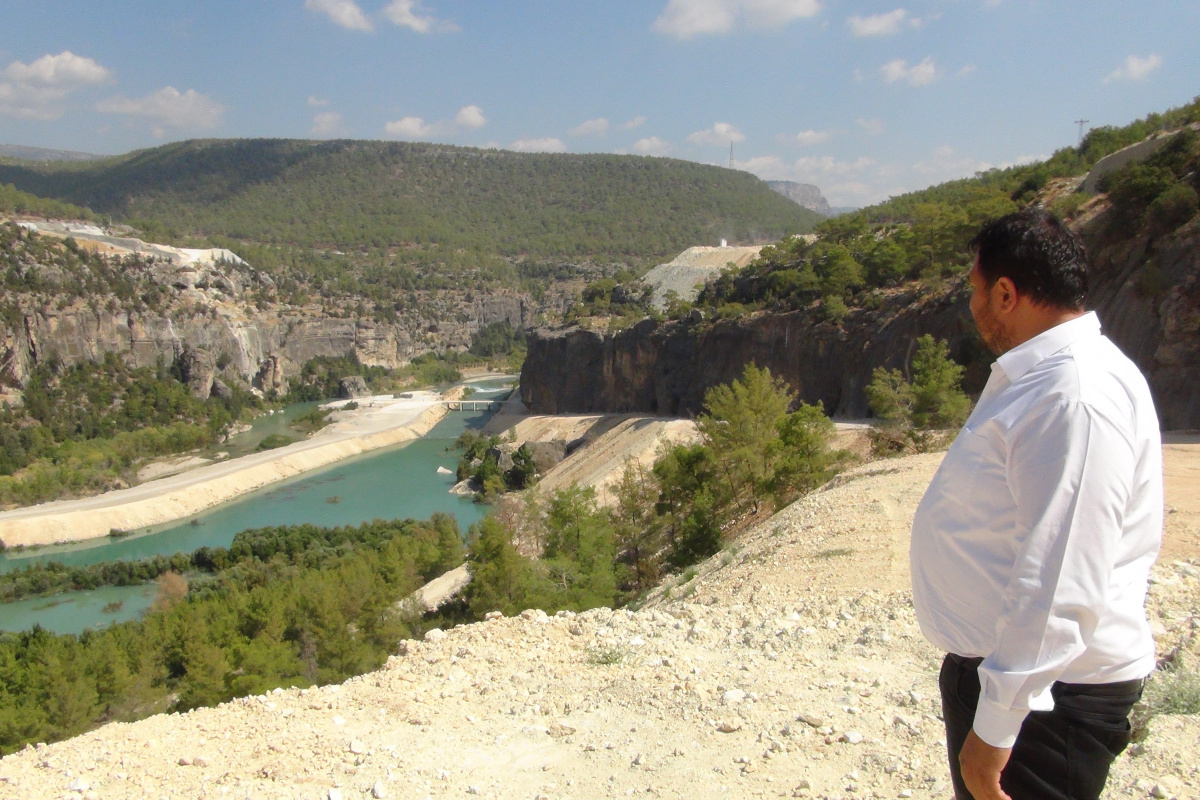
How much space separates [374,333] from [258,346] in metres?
15.1

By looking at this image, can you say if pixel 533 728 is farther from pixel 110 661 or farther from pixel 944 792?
pixel 110 661

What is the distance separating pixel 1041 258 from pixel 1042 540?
0.71m

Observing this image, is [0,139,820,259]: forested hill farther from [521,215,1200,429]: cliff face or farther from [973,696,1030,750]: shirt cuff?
[973,696,1030,750]: shirt cuff

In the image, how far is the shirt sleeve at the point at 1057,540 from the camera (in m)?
1.58

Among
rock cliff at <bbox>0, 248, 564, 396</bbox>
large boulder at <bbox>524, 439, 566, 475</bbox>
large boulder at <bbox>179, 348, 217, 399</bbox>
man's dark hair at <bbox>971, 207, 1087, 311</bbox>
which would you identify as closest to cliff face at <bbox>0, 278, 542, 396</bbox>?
rock cliff at <bbox>0, 248, 564, 396</bbox>

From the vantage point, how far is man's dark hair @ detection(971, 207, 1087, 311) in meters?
1.86

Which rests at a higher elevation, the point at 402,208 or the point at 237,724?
the point at 402,208

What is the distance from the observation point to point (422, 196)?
143 meters

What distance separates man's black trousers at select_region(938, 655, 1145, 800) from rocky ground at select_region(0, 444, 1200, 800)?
6.68 ft

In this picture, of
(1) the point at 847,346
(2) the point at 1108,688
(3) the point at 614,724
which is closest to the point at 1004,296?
(2) the point at 1108,688

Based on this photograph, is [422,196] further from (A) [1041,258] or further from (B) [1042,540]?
(B) [1042,540]

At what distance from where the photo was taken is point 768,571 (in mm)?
8539

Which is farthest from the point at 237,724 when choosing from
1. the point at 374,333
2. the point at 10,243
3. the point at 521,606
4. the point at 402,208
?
the point at 402,208

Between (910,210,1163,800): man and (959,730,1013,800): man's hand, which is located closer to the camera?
(910,210,1163,800): man
